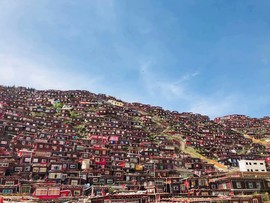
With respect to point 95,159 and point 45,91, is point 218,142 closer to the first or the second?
point 95,159

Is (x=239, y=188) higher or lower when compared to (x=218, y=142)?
lower

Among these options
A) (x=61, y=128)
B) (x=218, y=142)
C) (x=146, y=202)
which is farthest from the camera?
(x=218, y=142)

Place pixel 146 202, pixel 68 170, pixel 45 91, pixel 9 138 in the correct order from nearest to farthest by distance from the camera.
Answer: pixel 146 202
pixel 68 170
pixel 9 138
pixel 45 91

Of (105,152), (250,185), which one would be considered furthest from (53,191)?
(250,185)

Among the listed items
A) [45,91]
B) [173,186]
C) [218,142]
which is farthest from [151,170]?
[45,91]

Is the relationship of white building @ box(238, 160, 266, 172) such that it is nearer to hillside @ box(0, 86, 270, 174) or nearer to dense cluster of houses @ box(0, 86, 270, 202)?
hillside @ box(0, 86, 270, 174)

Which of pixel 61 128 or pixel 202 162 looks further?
pixel 61 128

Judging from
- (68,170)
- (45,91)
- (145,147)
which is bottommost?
(68,170)
